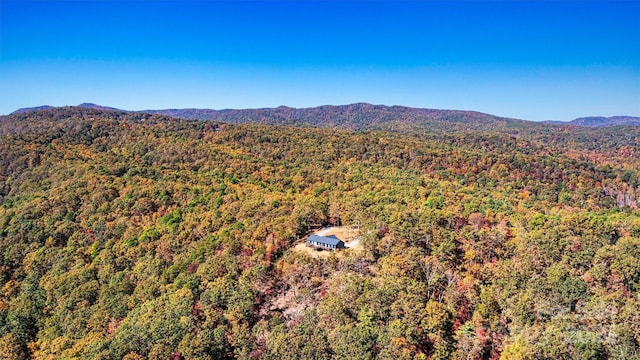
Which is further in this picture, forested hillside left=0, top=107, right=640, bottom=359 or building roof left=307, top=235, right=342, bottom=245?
building roof left=307, top=235, right=342, bottom=245

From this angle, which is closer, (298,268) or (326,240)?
(298,268)

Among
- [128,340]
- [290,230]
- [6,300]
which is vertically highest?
[290,230]

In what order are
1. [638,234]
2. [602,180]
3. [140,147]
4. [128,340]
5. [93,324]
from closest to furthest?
[128,340], [638,234], [93,324], [602,180], [140,147]

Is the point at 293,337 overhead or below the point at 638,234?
below

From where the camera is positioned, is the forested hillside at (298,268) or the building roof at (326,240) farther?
the building roof at (326,240)

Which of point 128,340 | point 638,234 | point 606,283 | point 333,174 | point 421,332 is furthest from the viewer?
point 333,174

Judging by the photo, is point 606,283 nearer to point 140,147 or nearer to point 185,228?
point 185,228

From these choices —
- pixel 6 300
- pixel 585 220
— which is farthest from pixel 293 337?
pixel 6 300

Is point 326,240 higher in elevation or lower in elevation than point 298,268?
higher
